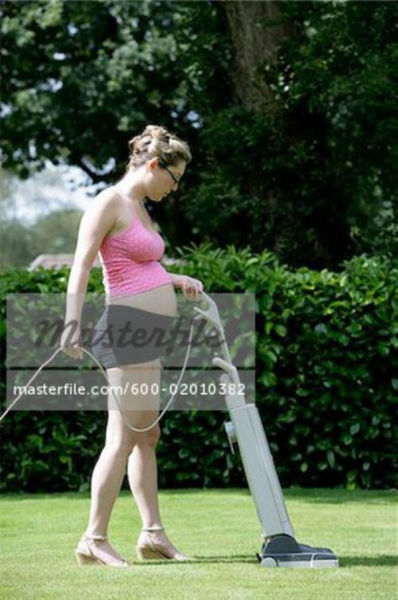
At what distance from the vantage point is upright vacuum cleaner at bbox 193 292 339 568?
189 inches

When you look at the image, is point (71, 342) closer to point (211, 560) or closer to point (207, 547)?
point (211, 560)

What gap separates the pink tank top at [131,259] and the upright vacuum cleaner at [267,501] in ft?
2.02

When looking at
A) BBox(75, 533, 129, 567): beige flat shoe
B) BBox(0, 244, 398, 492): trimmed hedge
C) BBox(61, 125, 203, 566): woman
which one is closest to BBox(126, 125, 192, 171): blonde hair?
BBox(61, 125, 203, 566): woman

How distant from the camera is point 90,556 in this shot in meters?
4.89

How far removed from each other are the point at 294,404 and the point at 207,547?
277 centimetres

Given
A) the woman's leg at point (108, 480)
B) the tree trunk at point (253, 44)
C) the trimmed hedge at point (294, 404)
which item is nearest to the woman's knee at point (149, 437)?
the woman's leg at point (108, 480)

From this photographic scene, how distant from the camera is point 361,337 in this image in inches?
322

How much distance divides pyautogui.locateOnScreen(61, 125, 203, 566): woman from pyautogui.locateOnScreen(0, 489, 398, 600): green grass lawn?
0.72 feet

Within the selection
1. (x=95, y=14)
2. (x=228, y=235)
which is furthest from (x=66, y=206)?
(x=228, y=235)

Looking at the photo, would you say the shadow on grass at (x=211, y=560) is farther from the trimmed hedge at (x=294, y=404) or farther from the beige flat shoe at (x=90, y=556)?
the trimmed hedge at (x=294, y=404)

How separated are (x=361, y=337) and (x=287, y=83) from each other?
3.60 metres

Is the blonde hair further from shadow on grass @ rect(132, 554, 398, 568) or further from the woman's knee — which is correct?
shadow on grass @ rect(132, 554, 398, 568)

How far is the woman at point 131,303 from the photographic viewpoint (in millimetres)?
4842

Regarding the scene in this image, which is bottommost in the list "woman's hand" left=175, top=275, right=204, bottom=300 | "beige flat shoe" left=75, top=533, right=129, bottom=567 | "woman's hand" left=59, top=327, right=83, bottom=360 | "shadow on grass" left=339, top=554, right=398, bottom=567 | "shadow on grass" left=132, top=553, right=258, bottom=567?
"shadow on grass" left=339, top=554, right=398, bottom=567
